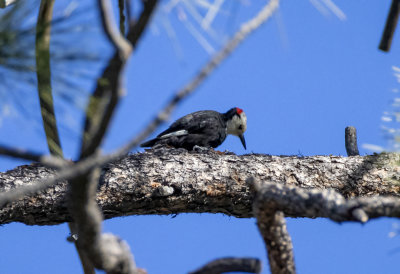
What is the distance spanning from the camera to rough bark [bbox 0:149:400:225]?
3035 mm

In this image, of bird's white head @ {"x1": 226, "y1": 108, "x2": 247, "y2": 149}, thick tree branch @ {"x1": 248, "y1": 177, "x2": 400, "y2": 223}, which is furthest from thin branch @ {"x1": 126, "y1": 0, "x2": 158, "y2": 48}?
bird's white head @ {"x1": 226, "y1": 108, "x2": 247, "y2": 149}

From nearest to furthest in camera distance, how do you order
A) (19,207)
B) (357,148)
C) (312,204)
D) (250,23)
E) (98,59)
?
(250,23), (98,59), (312,204), (19,207), (357,148)

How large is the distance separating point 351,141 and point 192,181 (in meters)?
1.55

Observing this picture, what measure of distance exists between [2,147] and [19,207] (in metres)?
2.11

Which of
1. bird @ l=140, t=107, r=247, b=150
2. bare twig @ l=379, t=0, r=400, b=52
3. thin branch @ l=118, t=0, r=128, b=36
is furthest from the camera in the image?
bird @ l=140, t=107, r=247, b=150

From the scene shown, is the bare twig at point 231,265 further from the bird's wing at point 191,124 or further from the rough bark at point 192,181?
the bird's wing at point 191,124

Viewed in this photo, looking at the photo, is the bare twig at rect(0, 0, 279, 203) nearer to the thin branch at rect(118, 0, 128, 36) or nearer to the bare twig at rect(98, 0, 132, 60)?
the bare twig at rect(98, 0, 132, 60)

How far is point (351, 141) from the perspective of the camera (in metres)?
4.10

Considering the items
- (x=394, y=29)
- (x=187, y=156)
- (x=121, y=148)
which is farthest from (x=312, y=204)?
(x=187, y=156)

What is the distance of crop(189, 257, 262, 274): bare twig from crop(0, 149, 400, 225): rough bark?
1534 millimetres

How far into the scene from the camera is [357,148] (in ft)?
13.4

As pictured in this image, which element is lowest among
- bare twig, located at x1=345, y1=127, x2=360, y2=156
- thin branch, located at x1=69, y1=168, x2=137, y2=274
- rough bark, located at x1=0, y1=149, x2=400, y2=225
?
thin branch, located at x1=69, y1=168, x2=137, y2=274

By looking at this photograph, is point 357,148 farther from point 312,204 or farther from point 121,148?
point 121,148

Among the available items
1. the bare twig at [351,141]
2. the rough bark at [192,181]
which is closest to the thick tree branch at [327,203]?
the rough bark at [192,181]
